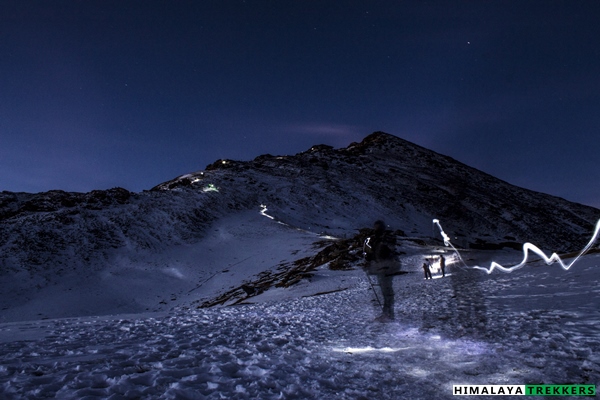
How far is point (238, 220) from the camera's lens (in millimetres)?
65500

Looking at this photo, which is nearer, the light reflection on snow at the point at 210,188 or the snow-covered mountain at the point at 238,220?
the snow-covered mountain at the point at 238,220

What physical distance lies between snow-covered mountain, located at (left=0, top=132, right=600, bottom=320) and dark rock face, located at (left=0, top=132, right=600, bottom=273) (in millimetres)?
290

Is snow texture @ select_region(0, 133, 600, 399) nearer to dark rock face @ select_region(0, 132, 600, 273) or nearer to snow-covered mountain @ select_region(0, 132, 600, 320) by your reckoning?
→ snow-covered mountain @ select_region(0, 132, 600, 320)

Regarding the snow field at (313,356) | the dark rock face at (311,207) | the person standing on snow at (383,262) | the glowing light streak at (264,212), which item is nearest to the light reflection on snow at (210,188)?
the dark rock face at (311,207)

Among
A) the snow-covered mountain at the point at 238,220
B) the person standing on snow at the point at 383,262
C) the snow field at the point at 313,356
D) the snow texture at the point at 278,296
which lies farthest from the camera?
the snow-covered mountain at the point at 238,220

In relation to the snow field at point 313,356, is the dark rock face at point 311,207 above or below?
above

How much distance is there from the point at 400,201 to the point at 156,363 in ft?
301

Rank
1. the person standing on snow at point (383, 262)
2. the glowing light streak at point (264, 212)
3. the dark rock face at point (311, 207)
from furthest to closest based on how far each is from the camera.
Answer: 1. the glowing light streak at point (264, 212)
2. the dark rock face at point (311, 207)
3. the person standing on snow at point (383, 262)

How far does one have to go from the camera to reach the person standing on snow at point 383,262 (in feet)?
30.7

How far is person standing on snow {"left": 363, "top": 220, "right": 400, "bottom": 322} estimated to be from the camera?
934 centimetres

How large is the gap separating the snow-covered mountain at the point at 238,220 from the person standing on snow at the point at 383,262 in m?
26.9

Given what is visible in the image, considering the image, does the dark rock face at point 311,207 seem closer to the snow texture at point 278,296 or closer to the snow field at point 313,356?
the snow texture at point 278,296

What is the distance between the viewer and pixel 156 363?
502 centimetres

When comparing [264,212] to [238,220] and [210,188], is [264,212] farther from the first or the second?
[210,188]
